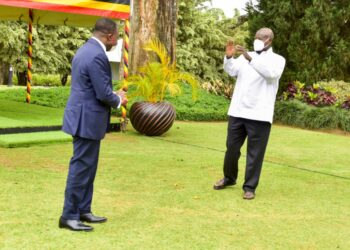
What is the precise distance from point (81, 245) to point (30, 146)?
5.03 m

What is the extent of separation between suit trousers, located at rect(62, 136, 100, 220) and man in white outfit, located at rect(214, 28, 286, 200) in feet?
6.97

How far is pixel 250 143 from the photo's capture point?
263 inches

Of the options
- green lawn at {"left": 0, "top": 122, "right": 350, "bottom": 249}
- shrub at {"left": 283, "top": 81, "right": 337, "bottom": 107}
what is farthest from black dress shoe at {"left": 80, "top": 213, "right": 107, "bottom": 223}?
shrub at {"left": 283, "top": 81, "right": 337, "bottom": 107}

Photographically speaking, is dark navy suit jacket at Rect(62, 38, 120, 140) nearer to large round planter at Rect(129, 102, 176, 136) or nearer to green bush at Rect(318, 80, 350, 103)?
large round planter at Rect(129, 102, 176, 136)

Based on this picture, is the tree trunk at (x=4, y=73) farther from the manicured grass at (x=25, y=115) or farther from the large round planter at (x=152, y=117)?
the large round planter at (x=152, y=117)

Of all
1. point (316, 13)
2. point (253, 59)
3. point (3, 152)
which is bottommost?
point (3, 152)

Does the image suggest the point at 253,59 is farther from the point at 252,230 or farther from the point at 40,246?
the point at 40,246

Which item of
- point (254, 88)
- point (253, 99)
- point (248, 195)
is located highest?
point (254, 88)

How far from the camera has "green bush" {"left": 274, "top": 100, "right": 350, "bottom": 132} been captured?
14.8m

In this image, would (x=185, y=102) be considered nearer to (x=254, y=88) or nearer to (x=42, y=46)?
(x=254, y=88)

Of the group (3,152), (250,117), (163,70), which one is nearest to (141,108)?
(163,70)

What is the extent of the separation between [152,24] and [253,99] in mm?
7923

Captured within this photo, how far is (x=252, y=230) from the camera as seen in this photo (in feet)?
17.8

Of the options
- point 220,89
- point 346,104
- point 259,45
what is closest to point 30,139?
point 259,45
